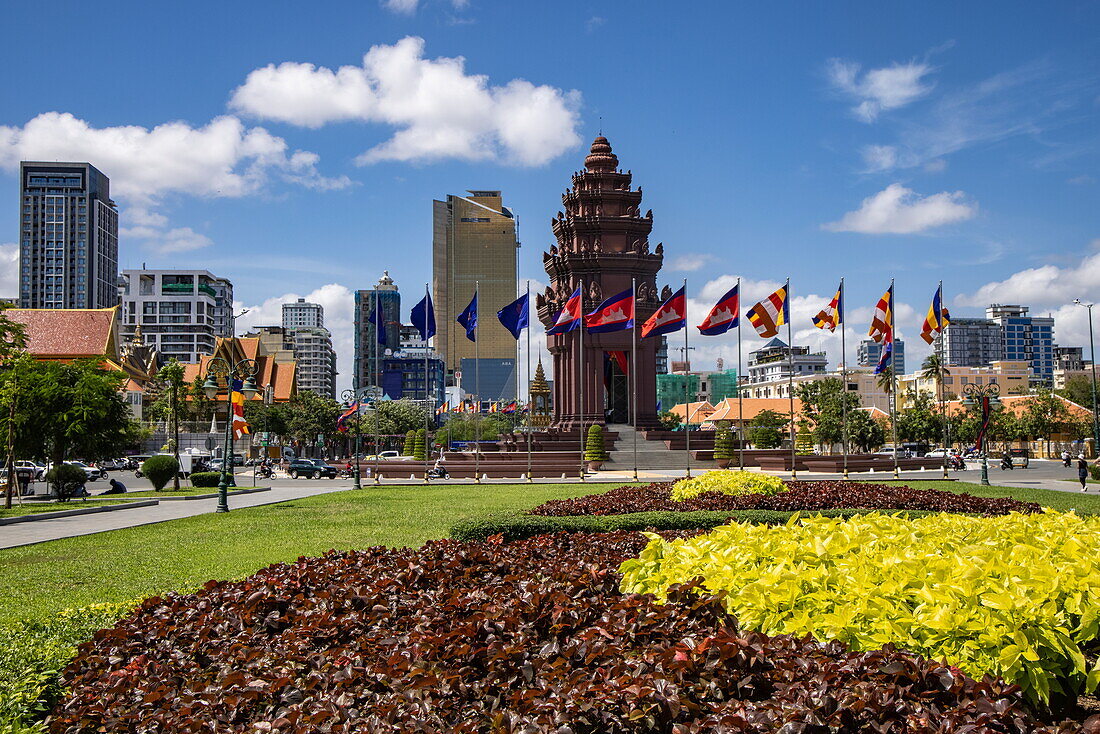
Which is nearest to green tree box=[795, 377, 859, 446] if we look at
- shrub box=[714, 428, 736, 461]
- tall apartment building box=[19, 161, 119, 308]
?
shrub box=[714, 428, 736, 461]

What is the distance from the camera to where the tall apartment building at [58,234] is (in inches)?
6668

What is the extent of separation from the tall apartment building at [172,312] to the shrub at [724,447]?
11599 cm

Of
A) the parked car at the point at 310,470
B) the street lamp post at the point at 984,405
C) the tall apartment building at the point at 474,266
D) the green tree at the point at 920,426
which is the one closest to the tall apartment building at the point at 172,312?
the tall apartment building at the point at 474,266

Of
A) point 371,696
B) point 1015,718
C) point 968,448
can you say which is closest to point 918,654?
point 1015,718

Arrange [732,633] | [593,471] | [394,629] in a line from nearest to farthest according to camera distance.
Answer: [732,633]
[394,629]
[593,471]

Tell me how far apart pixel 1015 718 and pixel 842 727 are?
0.83m

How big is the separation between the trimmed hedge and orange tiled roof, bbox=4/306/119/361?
77.9 meters

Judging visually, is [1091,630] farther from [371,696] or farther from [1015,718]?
[371,696]

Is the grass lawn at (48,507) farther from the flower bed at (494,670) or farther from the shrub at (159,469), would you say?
the flower bed at (494,670)

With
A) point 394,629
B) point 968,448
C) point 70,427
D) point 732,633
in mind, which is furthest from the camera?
point 968,448

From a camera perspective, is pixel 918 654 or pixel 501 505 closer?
pixel 918 654

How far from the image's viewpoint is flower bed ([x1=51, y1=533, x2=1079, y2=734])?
4367 mm

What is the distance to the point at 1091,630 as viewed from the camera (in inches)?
192

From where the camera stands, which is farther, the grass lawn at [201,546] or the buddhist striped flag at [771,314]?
the buddhist striped flag at [771,314]
